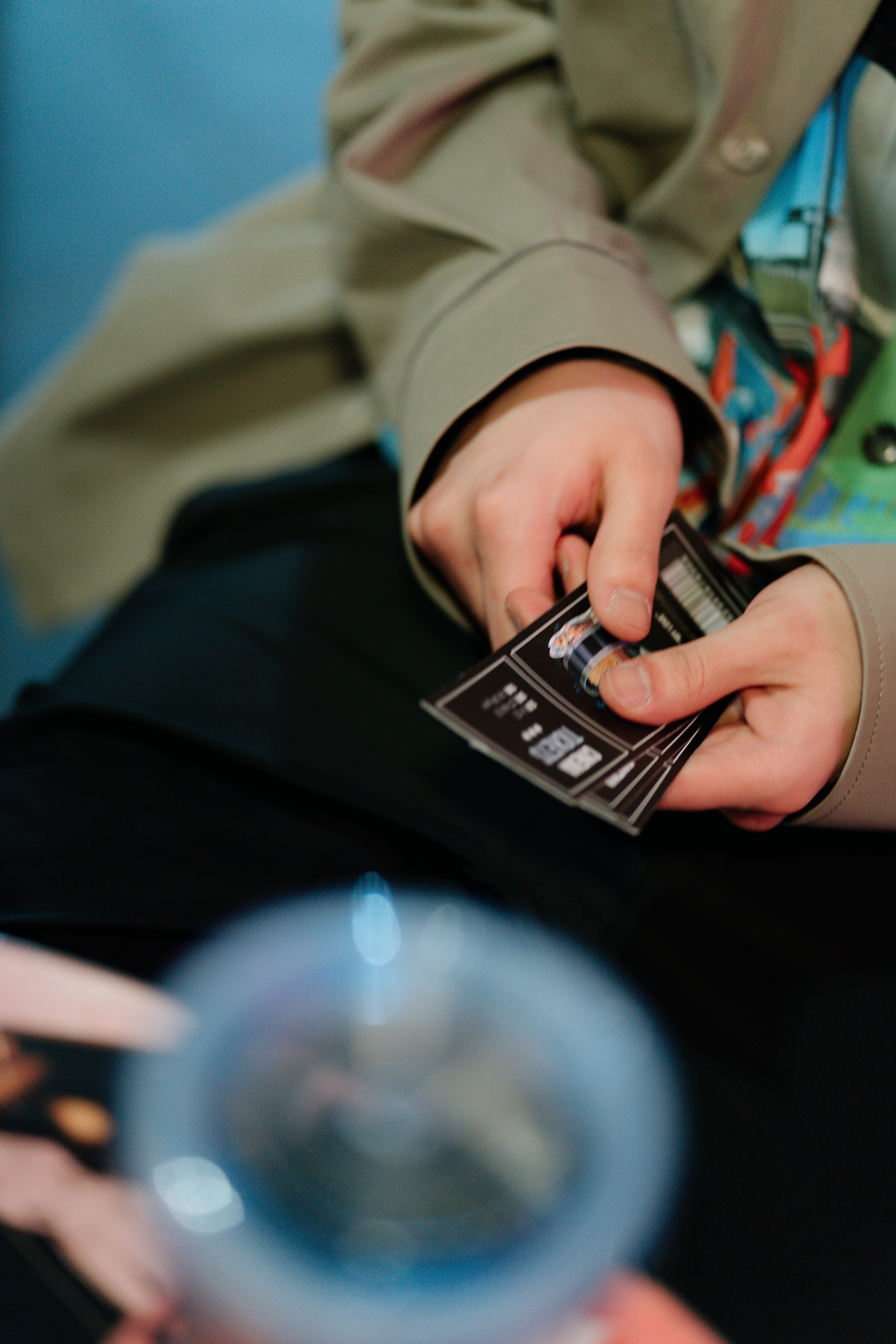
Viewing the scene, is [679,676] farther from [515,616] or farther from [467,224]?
[467,224]

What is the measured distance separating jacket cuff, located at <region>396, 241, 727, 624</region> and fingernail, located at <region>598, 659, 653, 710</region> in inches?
8.6

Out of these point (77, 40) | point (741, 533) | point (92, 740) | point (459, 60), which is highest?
point (77, 40)

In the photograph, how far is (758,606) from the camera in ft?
1.73

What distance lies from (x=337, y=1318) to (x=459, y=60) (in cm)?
87

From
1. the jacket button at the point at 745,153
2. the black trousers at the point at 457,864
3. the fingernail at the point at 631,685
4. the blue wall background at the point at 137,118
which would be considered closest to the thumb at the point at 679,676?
the fingernail at the point at 631,685

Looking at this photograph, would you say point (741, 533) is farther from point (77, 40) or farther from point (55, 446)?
point (77, 40)

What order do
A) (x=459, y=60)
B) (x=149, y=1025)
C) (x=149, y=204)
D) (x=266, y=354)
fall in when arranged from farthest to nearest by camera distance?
(x=149, y=204) < (x=266, y=354) < (x=459, y=60) < (x=149, y=1025)

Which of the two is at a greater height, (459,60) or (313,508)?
(459,60)

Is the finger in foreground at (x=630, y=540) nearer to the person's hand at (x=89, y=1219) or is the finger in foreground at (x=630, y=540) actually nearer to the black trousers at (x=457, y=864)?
the black trousers at (x=457, y=864)

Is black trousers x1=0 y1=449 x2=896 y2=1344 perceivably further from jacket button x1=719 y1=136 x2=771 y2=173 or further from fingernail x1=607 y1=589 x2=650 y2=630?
jacket button x1=719 y1=136 x2=771 y2=173

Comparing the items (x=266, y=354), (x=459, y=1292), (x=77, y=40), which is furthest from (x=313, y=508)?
(x=77, y=40)

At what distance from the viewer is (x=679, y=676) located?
0.50 m

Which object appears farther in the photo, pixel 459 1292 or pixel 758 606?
pixel 758 606

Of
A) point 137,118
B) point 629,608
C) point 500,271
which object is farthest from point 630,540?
point 137,118
